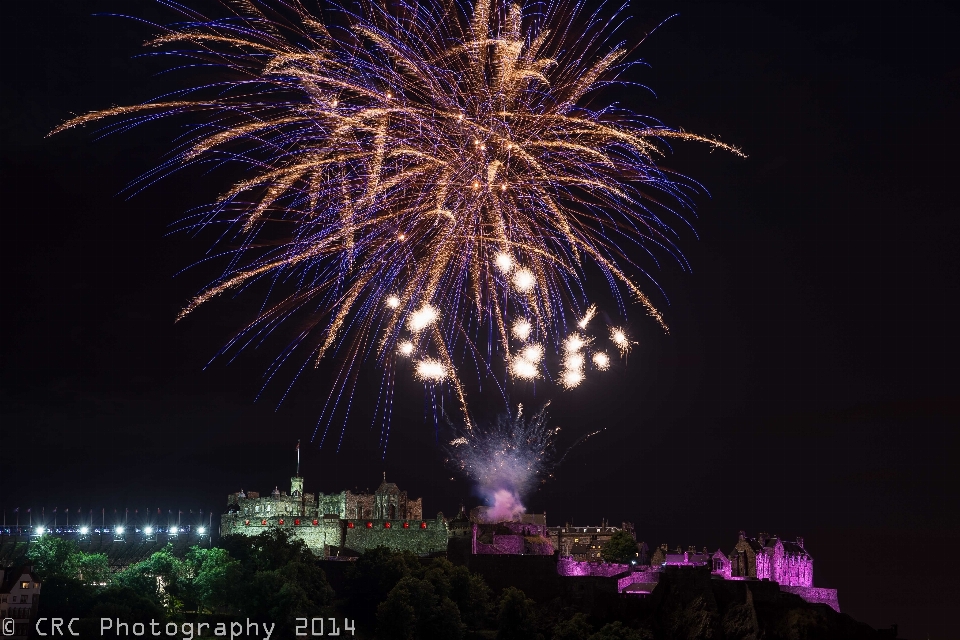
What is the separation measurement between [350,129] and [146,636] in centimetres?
3421

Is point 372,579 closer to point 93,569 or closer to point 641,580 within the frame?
point 641,580

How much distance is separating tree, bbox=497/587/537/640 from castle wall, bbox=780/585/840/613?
790 inches

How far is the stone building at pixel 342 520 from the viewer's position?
9738 cm

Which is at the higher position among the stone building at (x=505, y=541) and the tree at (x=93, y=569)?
the stone building at (x=505, y=541)

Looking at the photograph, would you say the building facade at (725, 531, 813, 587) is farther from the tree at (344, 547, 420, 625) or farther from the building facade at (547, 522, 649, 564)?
the tree at (344, 547, 420, 625)

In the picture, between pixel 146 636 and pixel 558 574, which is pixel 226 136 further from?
pixel 558 574

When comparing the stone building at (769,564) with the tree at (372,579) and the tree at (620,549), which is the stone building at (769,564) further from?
the tree at (372,579)

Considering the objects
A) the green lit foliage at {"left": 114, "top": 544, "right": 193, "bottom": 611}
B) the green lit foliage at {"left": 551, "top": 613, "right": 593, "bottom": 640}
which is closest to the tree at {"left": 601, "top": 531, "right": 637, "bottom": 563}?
the green lit foliage at {"left": 551, "top": 613, "right": 593, "bottom": 640}

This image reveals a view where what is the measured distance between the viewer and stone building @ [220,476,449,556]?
97.4 metres

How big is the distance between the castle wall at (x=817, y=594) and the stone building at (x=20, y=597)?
53964 millimetres

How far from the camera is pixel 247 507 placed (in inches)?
4119

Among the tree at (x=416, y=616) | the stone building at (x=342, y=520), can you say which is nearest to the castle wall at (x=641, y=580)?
the tree at (x=416, y=616)

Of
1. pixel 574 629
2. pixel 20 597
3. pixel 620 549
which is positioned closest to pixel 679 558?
pixel 620 549

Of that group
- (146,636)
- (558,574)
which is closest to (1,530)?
(146,636)
